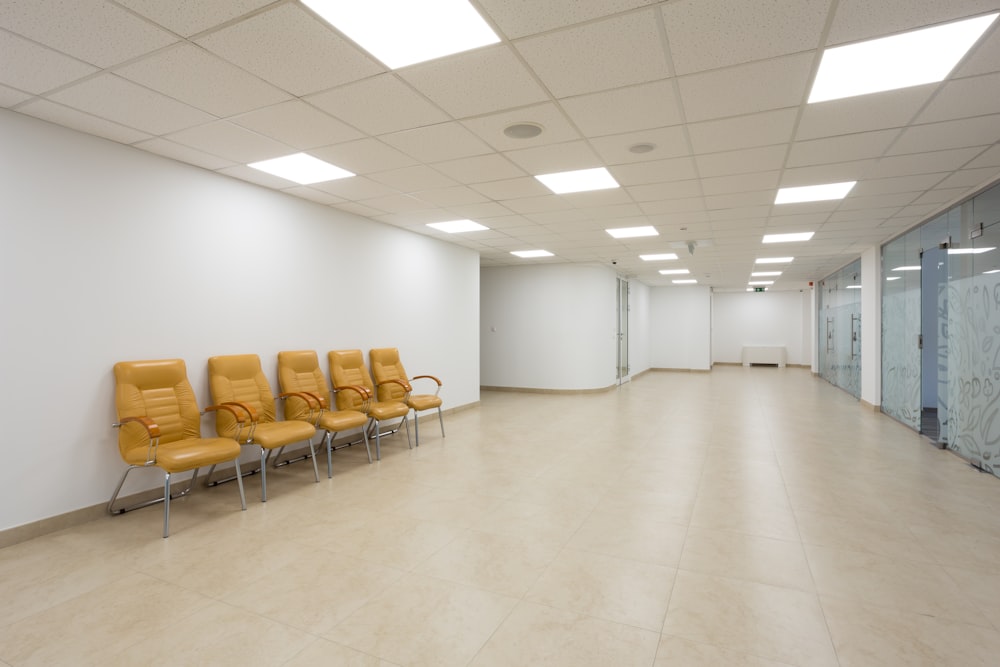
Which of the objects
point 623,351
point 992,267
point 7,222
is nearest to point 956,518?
point 992,267

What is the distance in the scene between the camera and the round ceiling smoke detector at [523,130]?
343 cm

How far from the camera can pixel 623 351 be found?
12.7 meters

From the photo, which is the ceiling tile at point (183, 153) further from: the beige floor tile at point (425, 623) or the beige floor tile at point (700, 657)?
the beige floor tile at point (700, 657)

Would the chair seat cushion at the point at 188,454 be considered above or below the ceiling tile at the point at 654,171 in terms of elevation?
below

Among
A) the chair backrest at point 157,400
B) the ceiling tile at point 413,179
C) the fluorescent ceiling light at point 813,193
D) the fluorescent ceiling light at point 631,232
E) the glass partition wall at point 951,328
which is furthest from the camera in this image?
the fluorescent ceiling light at point 631,232

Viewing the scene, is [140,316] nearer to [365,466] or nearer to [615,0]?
[365,466]

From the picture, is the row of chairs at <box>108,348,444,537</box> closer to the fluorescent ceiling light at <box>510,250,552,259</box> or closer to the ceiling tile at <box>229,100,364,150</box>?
the ceiling tile at <box>229,100,364,150</box>

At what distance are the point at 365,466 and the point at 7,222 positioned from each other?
3408 millimetres

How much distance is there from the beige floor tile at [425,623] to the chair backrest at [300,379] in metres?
2.64

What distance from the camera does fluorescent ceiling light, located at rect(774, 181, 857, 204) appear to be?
478 cm

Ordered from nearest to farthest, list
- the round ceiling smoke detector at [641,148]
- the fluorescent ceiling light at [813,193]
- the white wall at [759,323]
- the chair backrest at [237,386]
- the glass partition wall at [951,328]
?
the round ceiling smoke detector at [641,148]
the chair backrest at [237,386]
the glass partition wall at [951,328]
the fluorescent ceiling light at [813,193]
the white wall at [759,323]

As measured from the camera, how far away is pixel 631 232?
710 cm

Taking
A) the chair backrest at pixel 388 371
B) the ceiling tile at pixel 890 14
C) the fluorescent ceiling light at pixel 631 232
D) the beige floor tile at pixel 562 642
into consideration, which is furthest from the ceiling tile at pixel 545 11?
the fluorescent ceiling light at pixel 631 232

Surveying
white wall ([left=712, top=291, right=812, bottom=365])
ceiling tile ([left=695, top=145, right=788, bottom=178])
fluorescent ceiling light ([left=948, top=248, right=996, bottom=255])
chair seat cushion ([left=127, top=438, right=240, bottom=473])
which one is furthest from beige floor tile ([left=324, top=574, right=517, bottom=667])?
white wall ([left=712, top=291, right=812, bottom=365])
